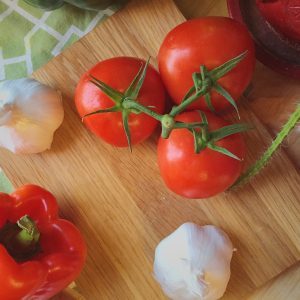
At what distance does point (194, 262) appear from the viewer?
2.82ft

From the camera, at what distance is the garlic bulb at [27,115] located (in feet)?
2.91

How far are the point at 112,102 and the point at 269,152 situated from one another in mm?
239

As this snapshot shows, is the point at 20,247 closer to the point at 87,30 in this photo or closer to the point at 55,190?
the point at 55,190

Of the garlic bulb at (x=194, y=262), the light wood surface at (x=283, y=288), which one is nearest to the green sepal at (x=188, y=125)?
the garlic bulb at (x=194, y=262)

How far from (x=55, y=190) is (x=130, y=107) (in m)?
0.25

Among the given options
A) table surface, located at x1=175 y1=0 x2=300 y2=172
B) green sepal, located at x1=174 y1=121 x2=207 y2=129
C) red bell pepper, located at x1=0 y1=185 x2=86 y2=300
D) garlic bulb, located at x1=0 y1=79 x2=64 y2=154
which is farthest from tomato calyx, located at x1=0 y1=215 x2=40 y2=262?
table surface, located at x1=175 y1=0 x2=300 y2=172

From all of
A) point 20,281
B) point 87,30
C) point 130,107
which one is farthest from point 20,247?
point 87,30

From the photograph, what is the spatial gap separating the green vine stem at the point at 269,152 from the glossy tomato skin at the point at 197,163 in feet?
0.09

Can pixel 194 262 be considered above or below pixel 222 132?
below

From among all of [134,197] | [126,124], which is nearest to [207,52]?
[126,124]

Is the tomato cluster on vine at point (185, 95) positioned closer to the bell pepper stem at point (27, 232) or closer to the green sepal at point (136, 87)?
the green sepal at point (136, 87)

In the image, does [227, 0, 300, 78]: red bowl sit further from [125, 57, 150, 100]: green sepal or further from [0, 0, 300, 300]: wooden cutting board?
[125, 57, 150, 100]: green sepal

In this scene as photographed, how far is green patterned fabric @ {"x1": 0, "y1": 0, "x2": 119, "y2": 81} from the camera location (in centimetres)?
100

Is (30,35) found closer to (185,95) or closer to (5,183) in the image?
(5,183)
